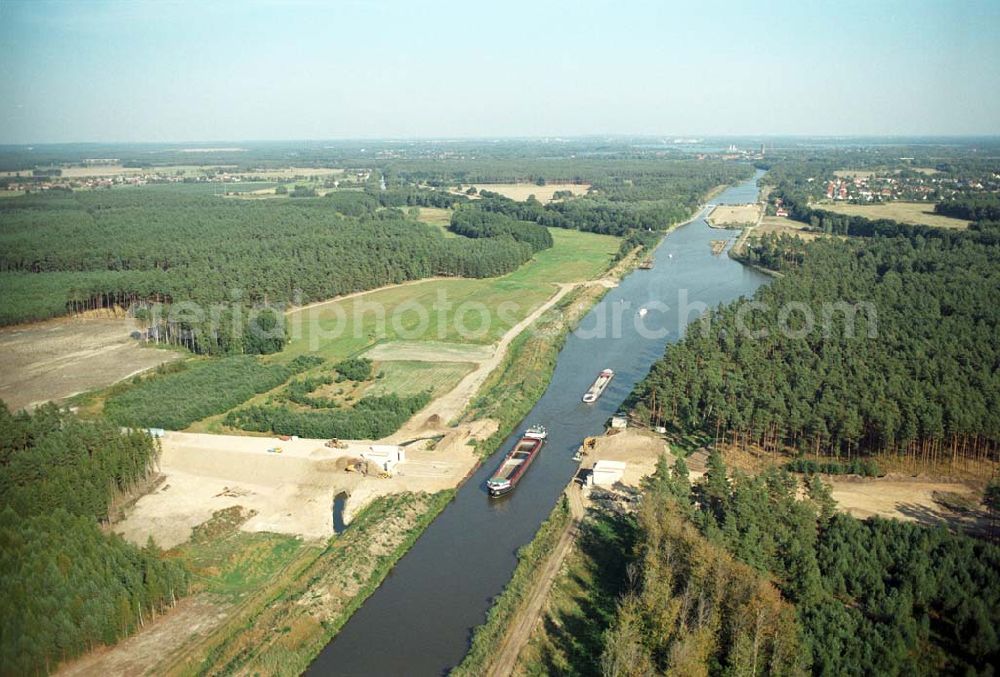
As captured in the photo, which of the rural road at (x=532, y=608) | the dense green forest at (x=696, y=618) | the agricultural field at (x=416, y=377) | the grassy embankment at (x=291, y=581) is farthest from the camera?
the agricultural field at (x=416, y=377)

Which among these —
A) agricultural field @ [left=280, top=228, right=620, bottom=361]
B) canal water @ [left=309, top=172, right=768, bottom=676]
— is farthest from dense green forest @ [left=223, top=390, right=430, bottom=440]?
agricultural field @ [left=280, top=228, right=620, bottom=361]

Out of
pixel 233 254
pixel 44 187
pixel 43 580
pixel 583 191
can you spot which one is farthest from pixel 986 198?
pixel 44 187

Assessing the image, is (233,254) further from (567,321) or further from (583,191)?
(583,191)

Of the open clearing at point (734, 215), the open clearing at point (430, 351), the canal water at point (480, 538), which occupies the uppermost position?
the open clearing at point (734, 215)

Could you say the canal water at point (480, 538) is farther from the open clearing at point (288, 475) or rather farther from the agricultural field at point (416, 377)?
the agricultural field at point (416, 377)

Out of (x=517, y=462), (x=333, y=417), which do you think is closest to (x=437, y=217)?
(x=333, y=417)

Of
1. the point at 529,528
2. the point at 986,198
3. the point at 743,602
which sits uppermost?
the point at 986,198

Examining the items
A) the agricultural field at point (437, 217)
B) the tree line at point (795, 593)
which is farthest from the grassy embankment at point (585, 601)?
the agricultural field at point (437, 217)
